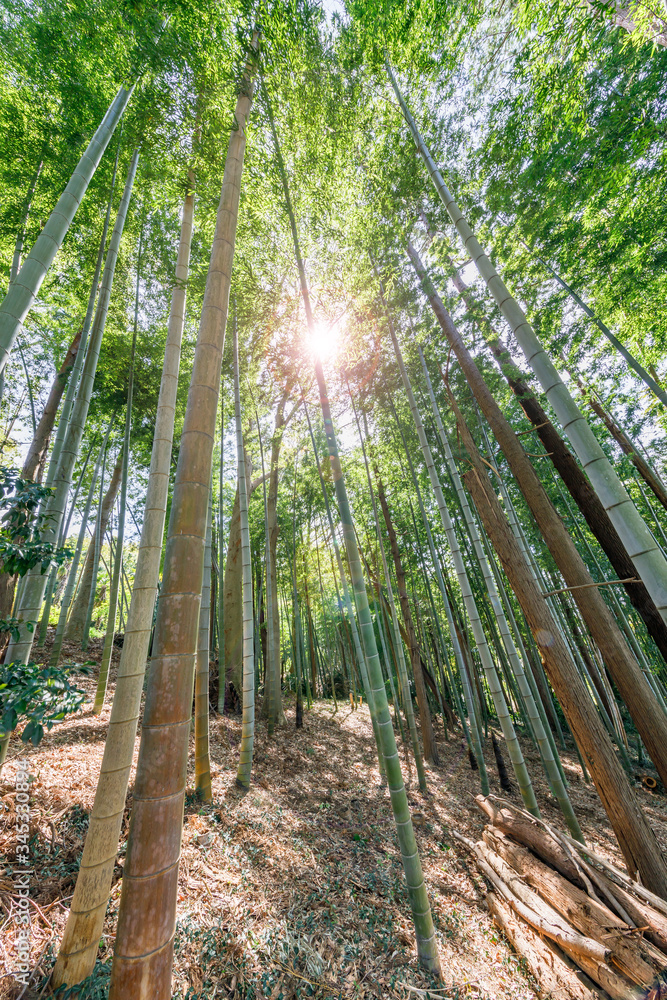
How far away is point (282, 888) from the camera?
8.81ft

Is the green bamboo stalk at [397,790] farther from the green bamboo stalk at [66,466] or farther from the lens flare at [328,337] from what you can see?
the lens flare at [328,337]

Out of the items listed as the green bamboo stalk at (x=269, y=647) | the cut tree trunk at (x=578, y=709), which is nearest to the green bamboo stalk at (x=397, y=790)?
the cut tree trunk at (x=578, y=709)

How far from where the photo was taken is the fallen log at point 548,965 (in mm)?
1867

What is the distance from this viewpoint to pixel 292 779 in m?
4.84

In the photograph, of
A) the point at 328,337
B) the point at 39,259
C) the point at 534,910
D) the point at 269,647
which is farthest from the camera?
the point at 269,647

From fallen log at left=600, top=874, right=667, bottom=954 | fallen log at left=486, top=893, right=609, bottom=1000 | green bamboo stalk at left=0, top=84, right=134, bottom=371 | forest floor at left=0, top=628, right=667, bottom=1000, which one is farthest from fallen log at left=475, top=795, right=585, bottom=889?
green bamboo stalk at left=0, top=84, right=134, bottom=371

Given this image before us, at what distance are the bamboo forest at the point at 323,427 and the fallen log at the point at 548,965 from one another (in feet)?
0.06

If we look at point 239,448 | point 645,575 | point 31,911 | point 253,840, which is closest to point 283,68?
point 239,448

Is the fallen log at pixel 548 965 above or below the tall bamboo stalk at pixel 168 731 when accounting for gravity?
below

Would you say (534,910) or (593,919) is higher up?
(593,919)

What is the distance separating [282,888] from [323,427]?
3.85 metres

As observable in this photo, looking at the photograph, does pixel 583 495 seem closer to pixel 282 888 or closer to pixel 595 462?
pixel 595 462

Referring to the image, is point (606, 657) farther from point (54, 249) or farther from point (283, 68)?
point (283, 68)

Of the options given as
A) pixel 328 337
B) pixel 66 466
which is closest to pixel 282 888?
pixel 66 466
